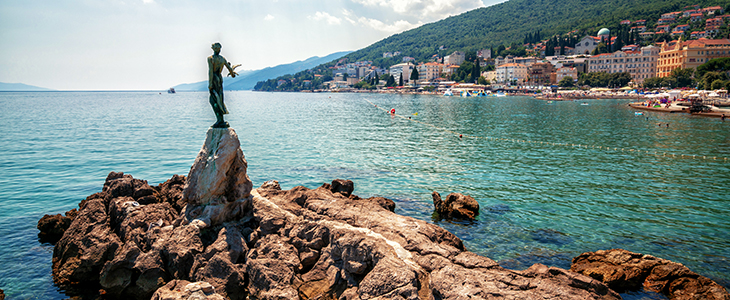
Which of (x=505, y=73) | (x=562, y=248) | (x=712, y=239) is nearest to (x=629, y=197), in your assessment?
(x=712, y=239)

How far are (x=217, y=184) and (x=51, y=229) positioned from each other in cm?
629

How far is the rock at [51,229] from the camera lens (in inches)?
507

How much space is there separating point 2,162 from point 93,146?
6971mm

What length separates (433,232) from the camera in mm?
10086

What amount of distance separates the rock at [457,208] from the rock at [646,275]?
444 cm

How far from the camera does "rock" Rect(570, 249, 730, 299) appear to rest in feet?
29.1

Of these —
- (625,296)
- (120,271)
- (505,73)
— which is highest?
(505,73)

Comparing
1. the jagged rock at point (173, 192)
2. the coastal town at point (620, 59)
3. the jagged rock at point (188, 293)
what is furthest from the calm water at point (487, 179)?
the coastal town at point (620, 59)

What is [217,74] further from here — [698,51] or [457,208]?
[698,51]

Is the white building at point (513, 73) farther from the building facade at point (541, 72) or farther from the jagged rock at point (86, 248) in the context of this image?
the jagged rock at point (86, 248)

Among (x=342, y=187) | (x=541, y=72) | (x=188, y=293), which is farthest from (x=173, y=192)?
(x=541, y=72)

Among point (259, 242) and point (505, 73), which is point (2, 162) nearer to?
point (259, 242)

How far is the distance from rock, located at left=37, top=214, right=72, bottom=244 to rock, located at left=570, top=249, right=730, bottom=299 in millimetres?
14668

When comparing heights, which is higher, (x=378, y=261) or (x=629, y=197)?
(x=378, y=261)
